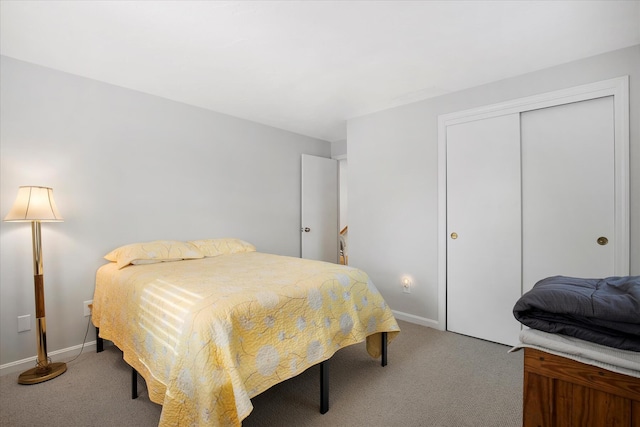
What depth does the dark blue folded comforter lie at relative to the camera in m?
0.72

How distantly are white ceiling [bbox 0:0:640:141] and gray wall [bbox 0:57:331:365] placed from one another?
24cm

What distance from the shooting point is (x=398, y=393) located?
1.94 metres

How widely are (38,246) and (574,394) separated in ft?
9.81

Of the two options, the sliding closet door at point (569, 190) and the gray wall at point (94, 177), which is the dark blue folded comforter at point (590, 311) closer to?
the sliding closet door at point (569, 190)

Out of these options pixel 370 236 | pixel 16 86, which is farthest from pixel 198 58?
pixel 370 236

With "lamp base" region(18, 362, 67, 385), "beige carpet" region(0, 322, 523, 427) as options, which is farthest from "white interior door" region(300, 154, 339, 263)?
"lamp base" region(18, 362, 67, 385)

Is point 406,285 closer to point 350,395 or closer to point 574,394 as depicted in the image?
A: point 350,395

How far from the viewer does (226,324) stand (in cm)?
135

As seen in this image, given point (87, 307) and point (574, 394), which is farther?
point (87, 307)

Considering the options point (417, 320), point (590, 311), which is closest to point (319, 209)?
point (417, 320)

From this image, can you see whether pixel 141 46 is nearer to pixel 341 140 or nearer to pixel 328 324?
pixel 328 324

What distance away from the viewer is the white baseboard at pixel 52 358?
7.19ft

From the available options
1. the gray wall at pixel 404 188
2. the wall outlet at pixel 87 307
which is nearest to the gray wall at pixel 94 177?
the wall outlet at pixel 87 307

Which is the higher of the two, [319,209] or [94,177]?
[94,177]
